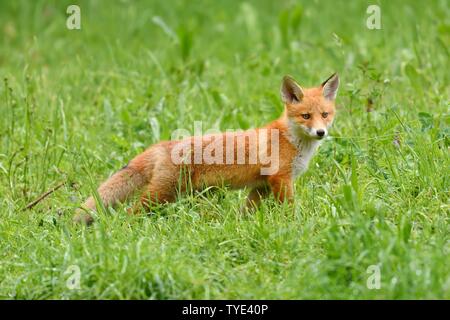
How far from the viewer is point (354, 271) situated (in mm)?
4828

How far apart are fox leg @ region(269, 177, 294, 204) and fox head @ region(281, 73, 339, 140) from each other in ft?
1.36

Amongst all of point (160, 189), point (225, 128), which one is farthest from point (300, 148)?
point (225, 128)

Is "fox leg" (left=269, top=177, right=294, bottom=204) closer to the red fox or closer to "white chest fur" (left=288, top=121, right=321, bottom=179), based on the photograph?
the red fox

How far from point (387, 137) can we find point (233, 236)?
188 cm

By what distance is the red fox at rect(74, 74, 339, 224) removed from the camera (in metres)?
6.42

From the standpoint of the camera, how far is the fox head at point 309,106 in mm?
6391

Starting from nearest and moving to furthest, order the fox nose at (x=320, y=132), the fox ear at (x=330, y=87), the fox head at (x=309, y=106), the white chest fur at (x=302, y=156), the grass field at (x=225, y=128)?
the grass field at (x=225, y=128), the fox nose at (x=320, y=132), the fox head at (x=309, y=106), the white chest fur at (x=302, y=156), the fox ear at (x=330, y=87)

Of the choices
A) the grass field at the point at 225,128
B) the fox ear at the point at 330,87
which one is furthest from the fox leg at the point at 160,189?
the fox ear at the point at 330,87

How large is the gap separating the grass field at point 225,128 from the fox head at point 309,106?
362 mm

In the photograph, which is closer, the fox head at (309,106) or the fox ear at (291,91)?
the fox head at (309,106)

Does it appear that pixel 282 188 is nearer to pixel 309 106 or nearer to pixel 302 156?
pixel 302 156

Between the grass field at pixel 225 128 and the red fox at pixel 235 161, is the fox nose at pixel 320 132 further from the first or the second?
the grass field at pixel 225 128

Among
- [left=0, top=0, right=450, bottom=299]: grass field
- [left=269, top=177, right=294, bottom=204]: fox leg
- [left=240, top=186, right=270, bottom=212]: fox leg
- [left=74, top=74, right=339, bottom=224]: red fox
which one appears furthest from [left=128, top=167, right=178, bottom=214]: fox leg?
[left=269, top=177, right=294, bottom=204]: fox leg
